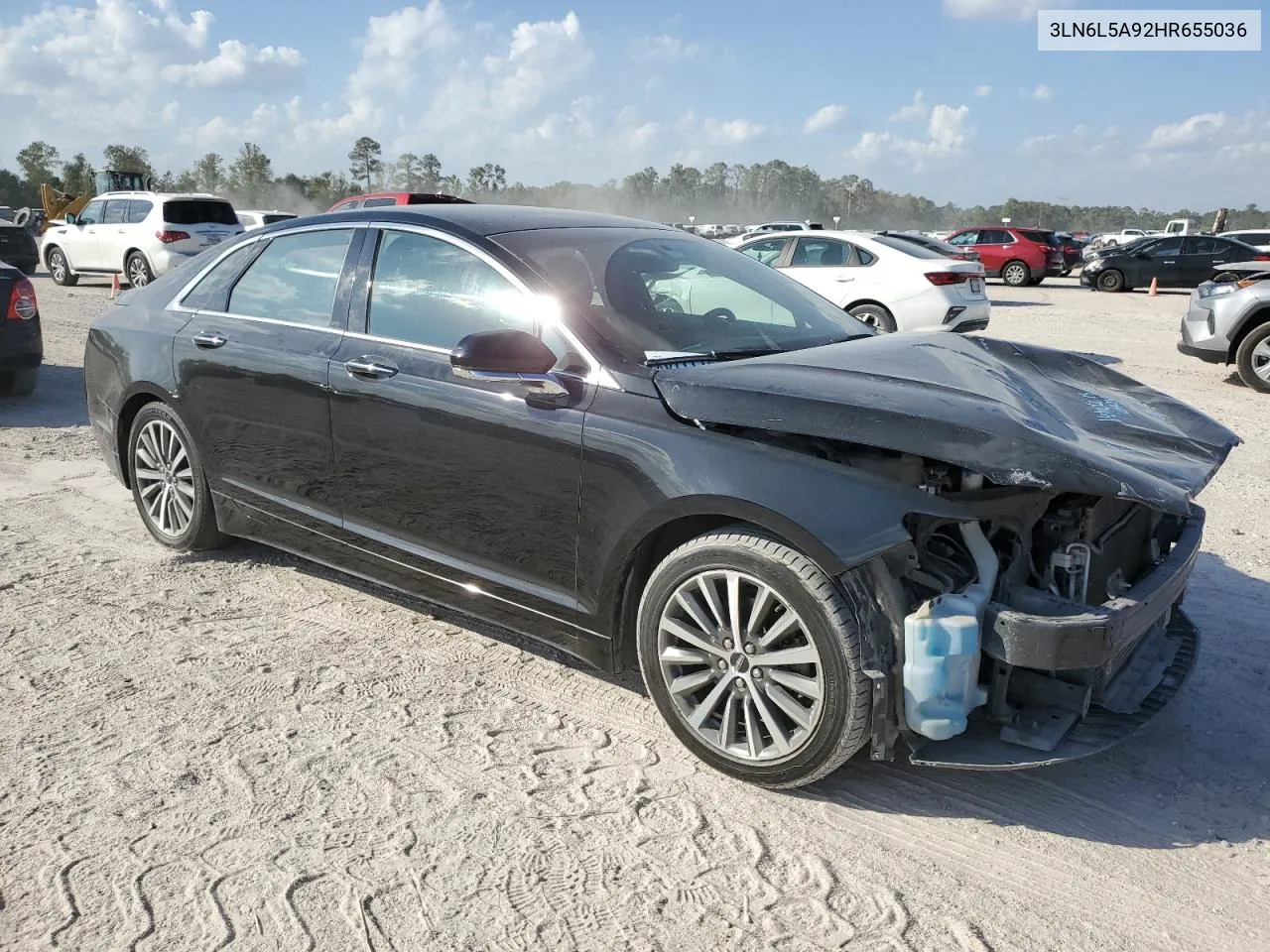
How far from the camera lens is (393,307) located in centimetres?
400

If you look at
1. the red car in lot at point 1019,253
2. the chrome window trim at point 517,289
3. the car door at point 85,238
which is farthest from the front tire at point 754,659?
the red car in lot at point 1019,253

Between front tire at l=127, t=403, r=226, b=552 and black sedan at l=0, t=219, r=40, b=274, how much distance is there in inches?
612

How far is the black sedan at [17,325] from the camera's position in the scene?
8711mm

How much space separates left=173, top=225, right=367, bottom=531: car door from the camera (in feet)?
13.8

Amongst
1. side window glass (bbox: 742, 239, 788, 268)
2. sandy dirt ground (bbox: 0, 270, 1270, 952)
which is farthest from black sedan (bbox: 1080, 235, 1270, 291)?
sandy dirt ground (bbox: 0, 270, 1270, 952)

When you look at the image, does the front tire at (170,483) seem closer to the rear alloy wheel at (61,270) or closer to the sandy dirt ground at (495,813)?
the sandy dirt ground at (495,813)

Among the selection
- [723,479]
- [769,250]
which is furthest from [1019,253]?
[723,479]

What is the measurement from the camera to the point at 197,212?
61.4 feet

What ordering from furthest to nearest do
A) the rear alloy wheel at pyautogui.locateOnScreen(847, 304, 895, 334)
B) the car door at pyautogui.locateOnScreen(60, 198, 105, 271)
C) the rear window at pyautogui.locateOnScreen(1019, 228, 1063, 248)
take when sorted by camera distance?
the rear window at pyautogui.locateOnScreen(1019, 228, 1063, 248), the car door at pyautogui.locateOnScreen(60, 198, 105, 271), the rear alloy wheel at pyautogui.locateOnScreen(847, 304, 895, 334)

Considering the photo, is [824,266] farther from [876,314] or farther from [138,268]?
[138,268]

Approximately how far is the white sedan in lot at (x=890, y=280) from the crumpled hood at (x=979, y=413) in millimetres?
A: 8355

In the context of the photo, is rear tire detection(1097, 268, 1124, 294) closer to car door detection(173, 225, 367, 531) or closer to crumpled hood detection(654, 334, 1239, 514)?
crumpled hood detection(654, 334, 1239, 514)

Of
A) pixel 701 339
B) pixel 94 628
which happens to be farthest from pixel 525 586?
pixel 94 628

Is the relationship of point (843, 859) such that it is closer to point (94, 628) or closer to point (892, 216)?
point (94, 628)
